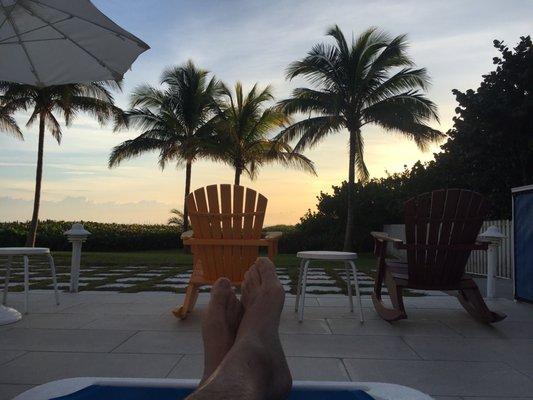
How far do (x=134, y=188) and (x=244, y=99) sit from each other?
288 inches

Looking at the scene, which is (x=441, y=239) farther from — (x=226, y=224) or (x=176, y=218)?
(x=176, y=218)

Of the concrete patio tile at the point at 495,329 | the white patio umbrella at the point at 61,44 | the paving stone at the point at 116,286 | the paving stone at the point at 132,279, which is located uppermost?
the white patio umbrella at the point at 61,44

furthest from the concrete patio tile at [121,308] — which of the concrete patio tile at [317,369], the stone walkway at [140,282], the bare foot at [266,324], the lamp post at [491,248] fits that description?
the lamp post at [491,248]

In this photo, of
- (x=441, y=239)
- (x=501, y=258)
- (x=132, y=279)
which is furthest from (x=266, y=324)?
(x=501, y=258)

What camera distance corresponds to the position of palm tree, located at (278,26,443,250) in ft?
52.6

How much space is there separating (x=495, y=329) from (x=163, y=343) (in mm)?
2501

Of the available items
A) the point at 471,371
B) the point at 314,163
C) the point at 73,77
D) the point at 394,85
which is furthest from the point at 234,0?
the point at 314,163

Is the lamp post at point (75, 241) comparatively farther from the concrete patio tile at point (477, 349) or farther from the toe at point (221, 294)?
the toe at point (221, 294)

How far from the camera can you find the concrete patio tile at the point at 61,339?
307 centimetres

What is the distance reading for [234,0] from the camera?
7.62 meters

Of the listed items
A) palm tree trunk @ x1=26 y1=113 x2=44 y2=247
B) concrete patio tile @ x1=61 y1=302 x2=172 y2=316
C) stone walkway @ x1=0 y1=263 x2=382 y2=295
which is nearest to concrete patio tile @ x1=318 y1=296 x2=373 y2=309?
stone walkway @ x1=0 y1=263 x2=382 y2=295

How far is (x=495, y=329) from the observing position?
3793 millimetres

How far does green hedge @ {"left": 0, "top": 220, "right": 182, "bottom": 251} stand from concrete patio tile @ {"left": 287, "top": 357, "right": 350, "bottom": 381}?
17236 millimetres

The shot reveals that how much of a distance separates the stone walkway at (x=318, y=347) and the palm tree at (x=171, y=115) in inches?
613
